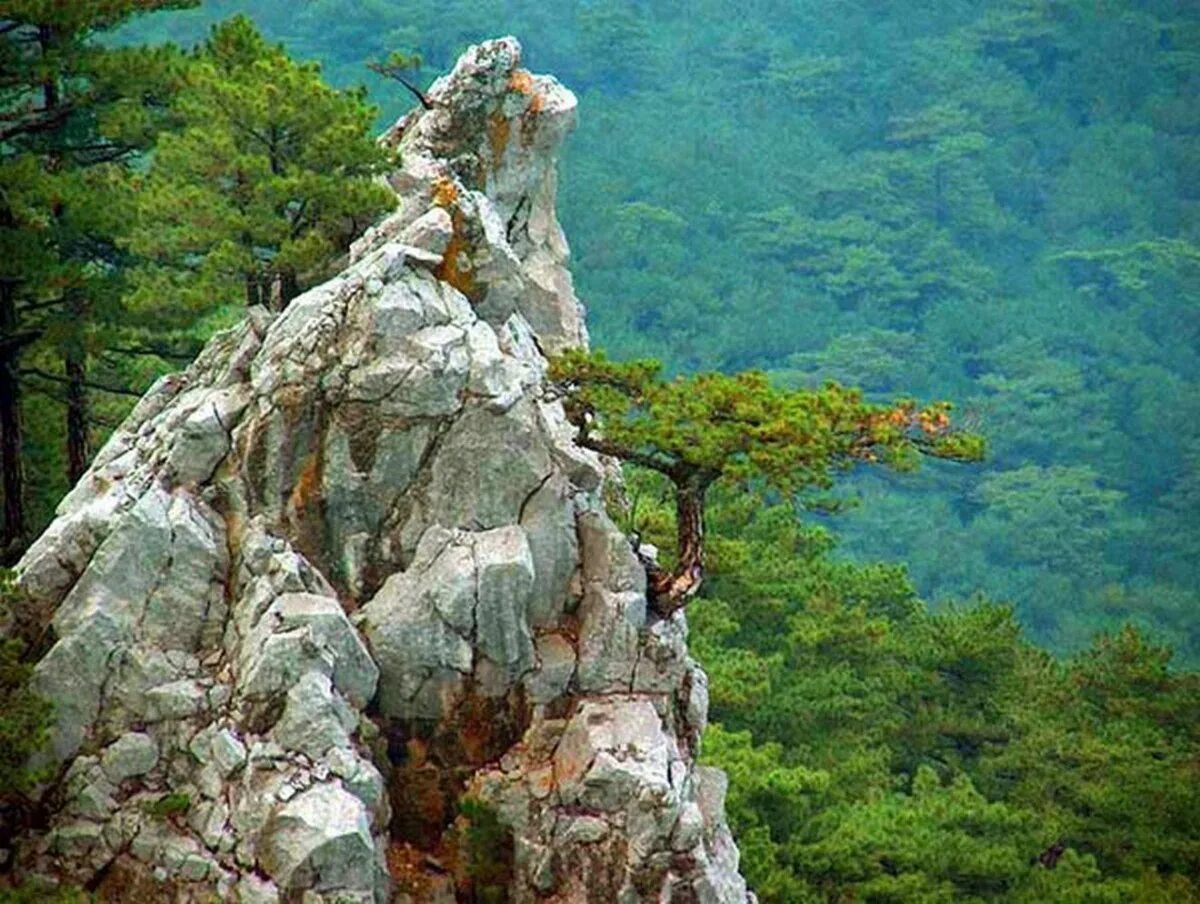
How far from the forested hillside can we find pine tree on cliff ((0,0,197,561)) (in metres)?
52.6

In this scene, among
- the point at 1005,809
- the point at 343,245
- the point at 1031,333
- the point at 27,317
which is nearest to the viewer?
the point at 343,245

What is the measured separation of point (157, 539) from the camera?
15.8m

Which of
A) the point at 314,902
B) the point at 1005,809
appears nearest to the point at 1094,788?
the point at 1005,809

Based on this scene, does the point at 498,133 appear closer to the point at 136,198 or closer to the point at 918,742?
the point at 136,198

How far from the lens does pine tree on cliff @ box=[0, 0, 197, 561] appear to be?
20.0 meters

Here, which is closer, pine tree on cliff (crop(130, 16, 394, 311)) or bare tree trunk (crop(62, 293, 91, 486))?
pine tree on cliff (crop(130, 16, 394, 311))

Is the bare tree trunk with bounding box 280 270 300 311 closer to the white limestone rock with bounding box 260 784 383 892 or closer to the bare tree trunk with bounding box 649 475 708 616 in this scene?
the bare tree trunk with bounding box 649 475 708 616

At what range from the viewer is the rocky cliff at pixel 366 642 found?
15.3m

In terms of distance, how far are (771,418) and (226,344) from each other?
4.97 m

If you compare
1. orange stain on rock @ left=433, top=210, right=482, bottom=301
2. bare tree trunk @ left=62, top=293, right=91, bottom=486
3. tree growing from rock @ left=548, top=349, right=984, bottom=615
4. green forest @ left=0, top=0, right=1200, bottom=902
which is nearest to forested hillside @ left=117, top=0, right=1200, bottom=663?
green forest @ left=0, top=0, right=1200, bottom=902

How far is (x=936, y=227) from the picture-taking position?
96875 mm

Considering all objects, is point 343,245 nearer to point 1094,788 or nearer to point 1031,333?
point 1094,788

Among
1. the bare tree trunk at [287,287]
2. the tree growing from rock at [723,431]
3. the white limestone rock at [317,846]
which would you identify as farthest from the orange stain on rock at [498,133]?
the white limestone rock at [317,846]

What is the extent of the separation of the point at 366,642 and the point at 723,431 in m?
3.54
